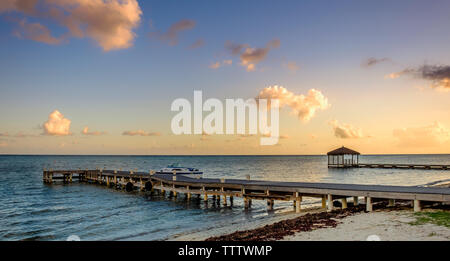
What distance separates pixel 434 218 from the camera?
51.5ft

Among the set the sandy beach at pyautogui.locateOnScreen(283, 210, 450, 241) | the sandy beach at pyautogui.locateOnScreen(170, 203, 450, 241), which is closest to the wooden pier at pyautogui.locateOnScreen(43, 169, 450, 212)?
the sandy beach at pyautogui.locateOnScreen(170, 203, 450, 241)

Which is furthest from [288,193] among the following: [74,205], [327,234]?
[74,205]

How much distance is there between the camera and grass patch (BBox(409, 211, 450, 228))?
14819 millimetres

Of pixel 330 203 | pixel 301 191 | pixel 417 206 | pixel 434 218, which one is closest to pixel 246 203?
pixel 301 191

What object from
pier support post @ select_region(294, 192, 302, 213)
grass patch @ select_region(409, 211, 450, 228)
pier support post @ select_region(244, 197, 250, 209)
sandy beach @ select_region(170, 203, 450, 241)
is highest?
grass patch @ select_region(409, 211, 450, 228)

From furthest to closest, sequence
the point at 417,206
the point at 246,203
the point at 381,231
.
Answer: the point at 246,203 < the point at 417,206 < the point at 381,231

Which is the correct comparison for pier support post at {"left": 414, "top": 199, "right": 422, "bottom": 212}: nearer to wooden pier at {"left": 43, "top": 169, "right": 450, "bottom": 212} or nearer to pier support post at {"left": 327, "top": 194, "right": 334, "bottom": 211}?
wooden pier at {"left": 43, "top": 169, "right": 450, "bottom": 212}

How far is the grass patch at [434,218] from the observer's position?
48.6ft

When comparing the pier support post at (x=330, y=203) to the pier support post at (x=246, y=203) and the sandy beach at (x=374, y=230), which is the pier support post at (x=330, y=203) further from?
the pier support post at (x=246, y=203)

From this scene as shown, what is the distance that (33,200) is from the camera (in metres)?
38.1

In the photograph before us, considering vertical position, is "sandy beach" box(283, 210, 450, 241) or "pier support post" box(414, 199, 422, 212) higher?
"pier support post" box(414, 199, 422, 212)

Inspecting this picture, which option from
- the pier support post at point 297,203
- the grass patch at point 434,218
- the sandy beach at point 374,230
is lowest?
the pier support post at point 297,203

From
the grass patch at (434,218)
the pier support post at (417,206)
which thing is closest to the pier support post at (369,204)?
the pier support post at (417,206)

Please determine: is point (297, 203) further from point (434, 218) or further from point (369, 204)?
point (434, 218)
